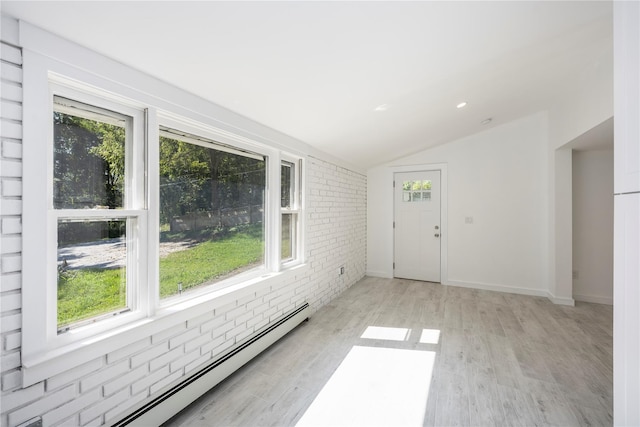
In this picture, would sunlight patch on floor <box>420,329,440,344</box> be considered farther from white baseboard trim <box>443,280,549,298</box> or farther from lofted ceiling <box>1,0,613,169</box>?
lofted ceiling <box>1,0,613,169</box>

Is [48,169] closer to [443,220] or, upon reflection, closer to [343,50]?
[343,50]

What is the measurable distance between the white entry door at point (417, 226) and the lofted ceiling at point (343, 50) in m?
2.13

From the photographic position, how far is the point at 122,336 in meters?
1.53

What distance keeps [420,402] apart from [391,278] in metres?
3.54

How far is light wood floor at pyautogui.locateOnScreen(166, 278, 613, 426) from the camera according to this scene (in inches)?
73.7

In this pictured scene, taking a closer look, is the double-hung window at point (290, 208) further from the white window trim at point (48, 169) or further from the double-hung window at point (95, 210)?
the double-hung window at point (95, 210)

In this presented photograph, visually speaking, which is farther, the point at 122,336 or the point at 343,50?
the point at 343,50

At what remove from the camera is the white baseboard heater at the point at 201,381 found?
1615mm

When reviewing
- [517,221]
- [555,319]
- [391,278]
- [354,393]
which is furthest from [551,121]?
[354,393]

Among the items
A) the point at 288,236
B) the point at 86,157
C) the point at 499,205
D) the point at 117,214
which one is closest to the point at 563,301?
the point at 499,205

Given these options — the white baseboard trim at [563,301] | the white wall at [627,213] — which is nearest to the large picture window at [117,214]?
the white wall at [627,213]

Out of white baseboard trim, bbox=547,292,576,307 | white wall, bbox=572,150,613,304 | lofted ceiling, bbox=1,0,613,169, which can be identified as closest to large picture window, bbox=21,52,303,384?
lofted ceiling, bbox=1,0,613,169

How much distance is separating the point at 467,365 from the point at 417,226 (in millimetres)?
3091

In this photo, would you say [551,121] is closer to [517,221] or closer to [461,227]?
[517,221]
